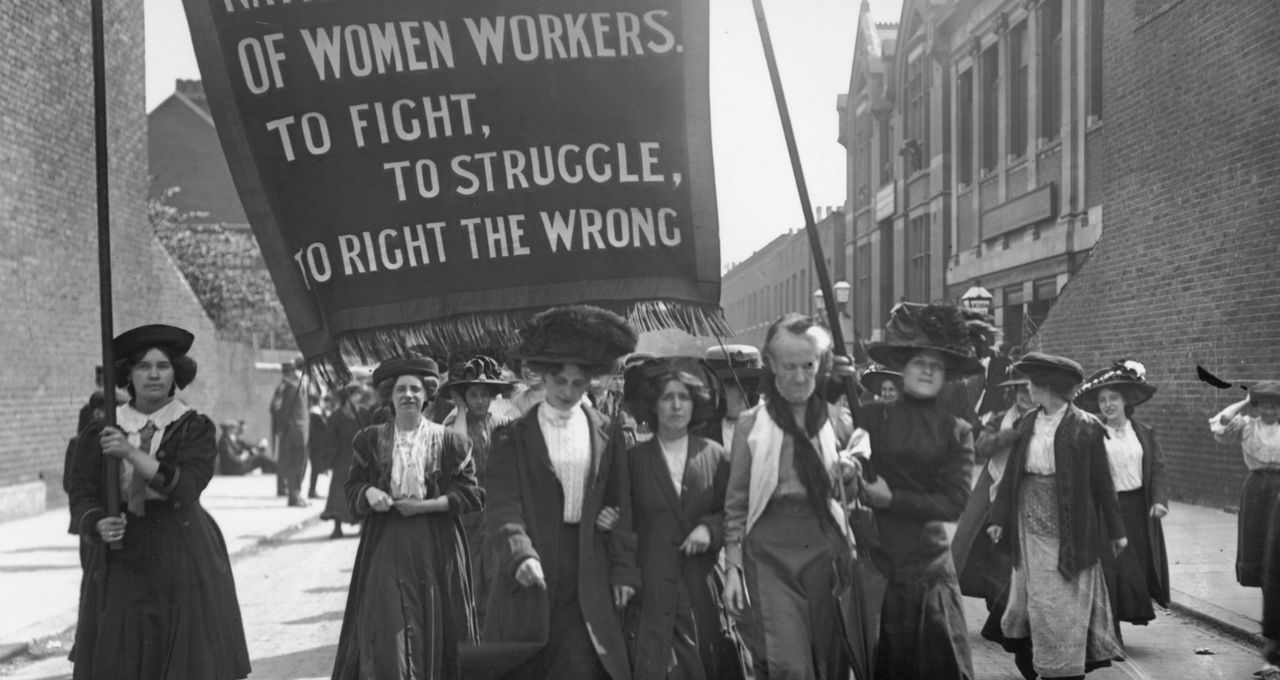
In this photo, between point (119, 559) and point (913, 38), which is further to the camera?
point (913, 38)

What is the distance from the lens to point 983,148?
24.0m

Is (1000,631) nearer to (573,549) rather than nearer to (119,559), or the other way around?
(573,549)

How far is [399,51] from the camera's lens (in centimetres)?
527

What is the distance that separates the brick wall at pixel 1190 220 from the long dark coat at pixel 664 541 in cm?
993

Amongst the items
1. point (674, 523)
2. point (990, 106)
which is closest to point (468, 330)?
point (674, 523)

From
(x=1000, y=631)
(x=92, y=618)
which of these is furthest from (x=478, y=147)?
(x=1000, y=631)

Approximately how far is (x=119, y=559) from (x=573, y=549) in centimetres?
182

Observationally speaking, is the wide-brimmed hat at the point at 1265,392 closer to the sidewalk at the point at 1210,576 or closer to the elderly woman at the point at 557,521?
the sidewalk at the point at 1210,576

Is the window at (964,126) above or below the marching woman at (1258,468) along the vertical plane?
above

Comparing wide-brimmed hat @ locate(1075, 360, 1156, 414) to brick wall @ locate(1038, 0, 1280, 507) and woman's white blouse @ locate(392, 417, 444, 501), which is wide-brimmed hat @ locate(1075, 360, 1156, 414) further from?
brick wall @ locate(1038, 0, 1280, 507)

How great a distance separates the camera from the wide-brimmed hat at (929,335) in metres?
6.10

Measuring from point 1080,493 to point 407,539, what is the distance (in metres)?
3.22

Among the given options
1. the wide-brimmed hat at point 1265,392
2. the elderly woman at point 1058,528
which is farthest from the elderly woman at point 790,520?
the wide-brimmed hat at point 1265,392

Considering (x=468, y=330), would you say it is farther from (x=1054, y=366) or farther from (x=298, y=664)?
(x=298, y=664)
